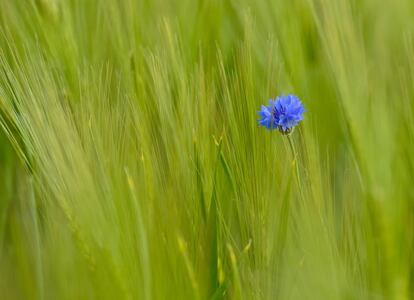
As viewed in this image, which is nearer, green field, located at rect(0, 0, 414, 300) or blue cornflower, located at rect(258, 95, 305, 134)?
green field, located at rect(0, 0, 414, 300)

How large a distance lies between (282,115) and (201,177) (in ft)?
0.34

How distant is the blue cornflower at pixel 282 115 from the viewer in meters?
0.79

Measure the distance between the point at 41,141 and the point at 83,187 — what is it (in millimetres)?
79

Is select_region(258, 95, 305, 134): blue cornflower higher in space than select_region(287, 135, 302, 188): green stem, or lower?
Answer: higher

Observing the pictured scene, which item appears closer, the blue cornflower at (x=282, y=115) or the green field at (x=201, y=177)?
the green field at (x=201, y=177)

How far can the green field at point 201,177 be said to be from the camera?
690mm

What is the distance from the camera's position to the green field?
2.26 feet

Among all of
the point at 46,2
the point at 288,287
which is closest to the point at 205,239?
the point at 288,287

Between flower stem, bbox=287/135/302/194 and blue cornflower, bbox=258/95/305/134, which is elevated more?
blue cornflower, bbox=258/95/305/134

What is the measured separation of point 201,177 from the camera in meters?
0.76

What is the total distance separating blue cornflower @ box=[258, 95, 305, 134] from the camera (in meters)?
0.79

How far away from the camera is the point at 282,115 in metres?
0.80

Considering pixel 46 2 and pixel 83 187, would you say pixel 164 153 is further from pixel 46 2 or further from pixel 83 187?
pixel 46 2

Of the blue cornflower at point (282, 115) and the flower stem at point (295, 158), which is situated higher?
the blue cornflower at point (282, 115)
